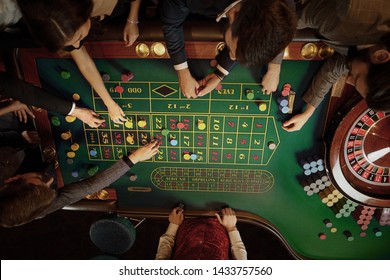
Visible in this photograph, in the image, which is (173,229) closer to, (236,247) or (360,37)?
(236,247)

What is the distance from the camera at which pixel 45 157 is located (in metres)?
2.25

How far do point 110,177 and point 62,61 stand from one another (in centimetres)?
74

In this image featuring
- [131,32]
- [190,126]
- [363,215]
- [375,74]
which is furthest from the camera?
[363,215]

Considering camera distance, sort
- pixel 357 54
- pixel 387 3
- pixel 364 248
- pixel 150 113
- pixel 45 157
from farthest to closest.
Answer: pixel 364 248 < pixel 45 157 < pixel 150 113 < pixel 357 54 < pixel 387 3

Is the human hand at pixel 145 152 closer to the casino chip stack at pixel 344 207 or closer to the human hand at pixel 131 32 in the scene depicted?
the human hand at pixel 131 32

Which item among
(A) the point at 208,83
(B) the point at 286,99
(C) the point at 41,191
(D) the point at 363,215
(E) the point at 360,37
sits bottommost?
(D) the point at 363,215

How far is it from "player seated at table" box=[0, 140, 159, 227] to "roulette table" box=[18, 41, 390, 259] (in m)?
0.11

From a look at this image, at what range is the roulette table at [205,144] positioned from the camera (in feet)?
6.22

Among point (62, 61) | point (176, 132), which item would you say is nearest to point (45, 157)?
point (62, 61)

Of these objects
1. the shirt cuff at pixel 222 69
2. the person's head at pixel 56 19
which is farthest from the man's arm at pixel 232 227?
the person's head at pixel 56 19

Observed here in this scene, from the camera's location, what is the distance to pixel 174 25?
1639 mm

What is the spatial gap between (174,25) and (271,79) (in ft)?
1.96

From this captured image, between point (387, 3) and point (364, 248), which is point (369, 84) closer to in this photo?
point (387, 3)

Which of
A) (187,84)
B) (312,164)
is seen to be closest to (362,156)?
(312,164)
